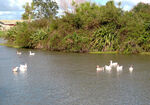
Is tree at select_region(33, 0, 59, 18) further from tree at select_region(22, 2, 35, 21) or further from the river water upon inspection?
the river water

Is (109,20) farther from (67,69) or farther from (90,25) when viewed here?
(67,69)

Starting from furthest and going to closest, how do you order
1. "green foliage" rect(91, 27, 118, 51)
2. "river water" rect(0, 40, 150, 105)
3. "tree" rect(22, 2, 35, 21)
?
"tree" rect(22, 2, 35, 21) < "green foliage" rect(91, 27, 118, 51) < "river water" rect(0, 40, 150, 105)

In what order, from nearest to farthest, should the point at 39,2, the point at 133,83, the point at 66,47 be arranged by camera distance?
the point at 133,83 → the point at 66,47 → the point at 39,2

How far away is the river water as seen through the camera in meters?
13.8

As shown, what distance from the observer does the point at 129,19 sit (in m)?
34.2

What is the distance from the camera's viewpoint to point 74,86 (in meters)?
16.7

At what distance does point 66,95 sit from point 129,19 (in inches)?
851

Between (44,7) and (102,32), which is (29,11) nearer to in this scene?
(44,7)

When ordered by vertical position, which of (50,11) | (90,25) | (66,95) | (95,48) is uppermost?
(50,11)

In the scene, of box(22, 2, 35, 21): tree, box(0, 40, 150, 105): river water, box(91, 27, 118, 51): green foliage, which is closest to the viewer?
Answer: box(0, 40, 150, 105): river water

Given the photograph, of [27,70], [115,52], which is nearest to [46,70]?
[27,70]

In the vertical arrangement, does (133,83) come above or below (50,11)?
below

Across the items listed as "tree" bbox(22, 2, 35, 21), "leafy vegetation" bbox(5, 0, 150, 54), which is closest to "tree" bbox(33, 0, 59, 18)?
"tree" bbox(22, 2, 35, 21)

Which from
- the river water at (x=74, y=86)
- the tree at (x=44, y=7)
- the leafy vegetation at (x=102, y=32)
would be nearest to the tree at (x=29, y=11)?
the tree at (x=44, y=7)
